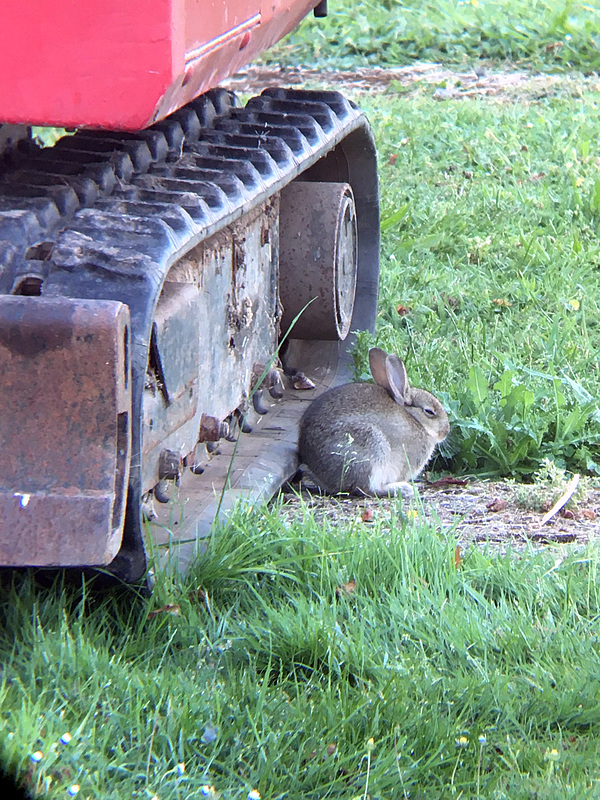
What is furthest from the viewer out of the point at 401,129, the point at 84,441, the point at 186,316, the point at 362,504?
the point at 401,129

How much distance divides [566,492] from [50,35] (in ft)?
7.29

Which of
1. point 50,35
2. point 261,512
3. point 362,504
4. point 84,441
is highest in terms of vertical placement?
point 50,35

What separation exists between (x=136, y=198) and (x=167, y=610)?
1.02 meters

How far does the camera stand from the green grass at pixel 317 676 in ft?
7.08

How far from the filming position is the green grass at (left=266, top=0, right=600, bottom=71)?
11414 mm

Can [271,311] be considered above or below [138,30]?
below

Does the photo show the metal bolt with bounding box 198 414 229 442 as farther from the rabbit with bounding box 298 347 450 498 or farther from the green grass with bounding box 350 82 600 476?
the green grass with bounding box 350 82 600 476

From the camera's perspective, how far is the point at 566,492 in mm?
3588

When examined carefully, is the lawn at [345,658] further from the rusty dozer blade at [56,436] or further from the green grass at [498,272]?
the rusty dozer blade at [56,436]

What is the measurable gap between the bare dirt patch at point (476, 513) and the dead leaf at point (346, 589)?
386 millimetres

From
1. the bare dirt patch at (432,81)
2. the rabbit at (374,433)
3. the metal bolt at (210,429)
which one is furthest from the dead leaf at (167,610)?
the bare dirt patch at (432,81)

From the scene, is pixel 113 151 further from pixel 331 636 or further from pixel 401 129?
pixel 401 129

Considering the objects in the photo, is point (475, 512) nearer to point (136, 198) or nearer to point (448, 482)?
point (448, 482)

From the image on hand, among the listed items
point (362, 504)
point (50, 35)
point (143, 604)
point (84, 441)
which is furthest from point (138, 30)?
point (362, 504)
